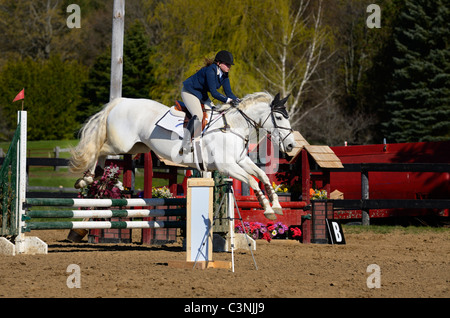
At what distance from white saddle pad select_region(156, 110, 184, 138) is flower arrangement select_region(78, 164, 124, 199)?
1694 millimetres

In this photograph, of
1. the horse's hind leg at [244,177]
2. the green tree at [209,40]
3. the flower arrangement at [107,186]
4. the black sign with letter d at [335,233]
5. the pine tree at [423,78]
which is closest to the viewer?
the horse's hind leg at [244,177]

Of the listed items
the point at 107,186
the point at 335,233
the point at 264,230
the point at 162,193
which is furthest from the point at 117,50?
the point at 335,233

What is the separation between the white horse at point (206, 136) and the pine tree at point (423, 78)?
74.3ft

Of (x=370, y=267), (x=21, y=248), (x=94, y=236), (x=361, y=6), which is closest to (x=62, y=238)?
(x=94, y=236)

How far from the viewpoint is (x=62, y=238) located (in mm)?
11148

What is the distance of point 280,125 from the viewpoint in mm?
8656

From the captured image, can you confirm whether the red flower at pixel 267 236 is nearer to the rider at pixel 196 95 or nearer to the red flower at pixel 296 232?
the red flower at pixel 296 232

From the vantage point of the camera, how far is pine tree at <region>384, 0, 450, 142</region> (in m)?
30.4

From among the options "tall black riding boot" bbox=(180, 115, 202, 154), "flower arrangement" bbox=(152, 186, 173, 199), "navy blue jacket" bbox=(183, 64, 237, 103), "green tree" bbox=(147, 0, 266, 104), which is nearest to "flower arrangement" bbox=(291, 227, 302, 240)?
"flower arrangement" bbox=(152, 186, 173, 199)

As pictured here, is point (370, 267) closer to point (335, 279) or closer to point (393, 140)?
point (335, 279)

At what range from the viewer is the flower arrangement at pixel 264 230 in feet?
34.3

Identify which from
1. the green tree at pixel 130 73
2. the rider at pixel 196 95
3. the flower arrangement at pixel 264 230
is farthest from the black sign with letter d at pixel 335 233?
the green tree at pixel 130 73
